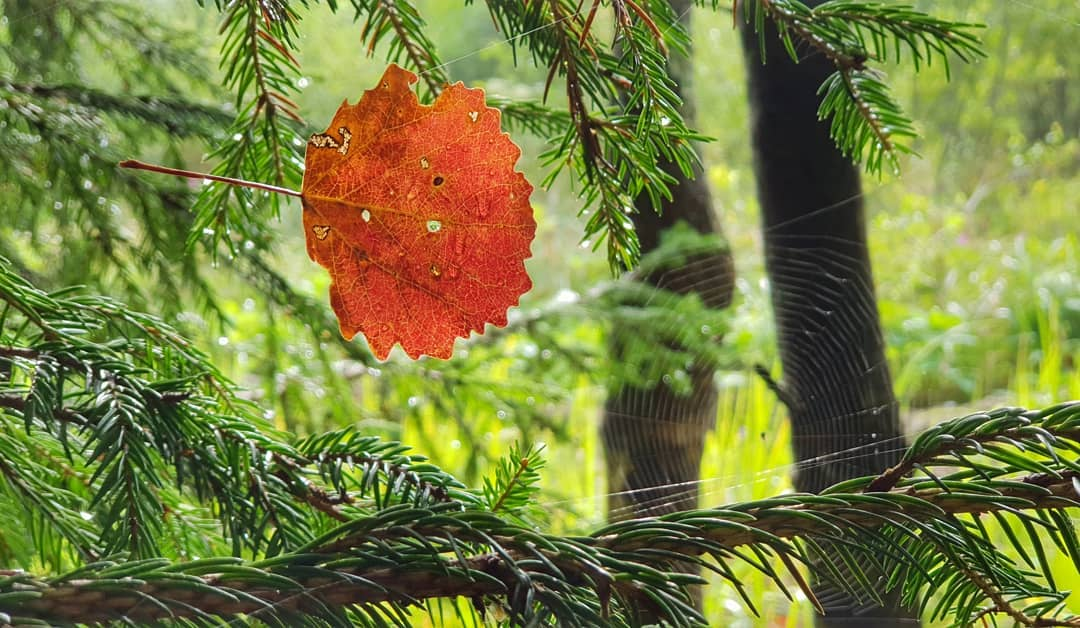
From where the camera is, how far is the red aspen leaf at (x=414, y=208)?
0.27 m

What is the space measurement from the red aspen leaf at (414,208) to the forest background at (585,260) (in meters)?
0.06

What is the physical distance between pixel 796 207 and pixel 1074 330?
1.15m

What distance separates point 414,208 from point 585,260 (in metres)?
0.45

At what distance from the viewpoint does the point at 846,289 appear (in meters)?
0.39

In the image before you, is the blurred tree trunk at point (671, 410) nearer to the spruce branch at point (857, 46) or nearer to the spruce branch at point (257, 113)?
the spruce branch at point (857, 46)

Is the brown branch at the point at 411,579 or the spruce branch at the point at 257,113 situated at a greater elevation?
the spruce branch at the point at 257,113

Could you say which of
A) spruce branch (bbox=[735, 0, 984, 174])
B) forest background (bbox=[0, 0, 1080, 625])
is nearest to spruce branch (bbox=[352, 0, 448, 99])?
forest background (bbox=[0, 0, 1080, 625])

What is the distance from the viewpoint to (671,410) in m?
0.49

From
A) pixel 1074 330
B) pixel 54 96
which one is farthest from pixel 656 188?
pixel 1074 330

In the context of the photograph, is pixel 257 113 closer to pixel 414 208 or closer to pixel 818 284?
pixel 414 208

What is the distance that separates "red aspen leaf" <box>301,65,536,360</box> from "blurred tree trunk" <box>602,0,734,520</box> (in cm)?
8

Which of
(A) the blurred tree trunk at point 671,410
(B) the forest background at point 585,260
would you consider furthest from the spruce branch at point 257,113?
(A) the blurred tree trunk at point 671,410

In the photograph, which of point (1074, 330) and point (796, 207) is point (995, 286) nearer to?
point (1074, 330)

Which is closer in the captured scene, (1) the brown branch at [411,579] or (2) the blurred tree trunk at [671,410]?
(1) the brown branch at [411,579]
